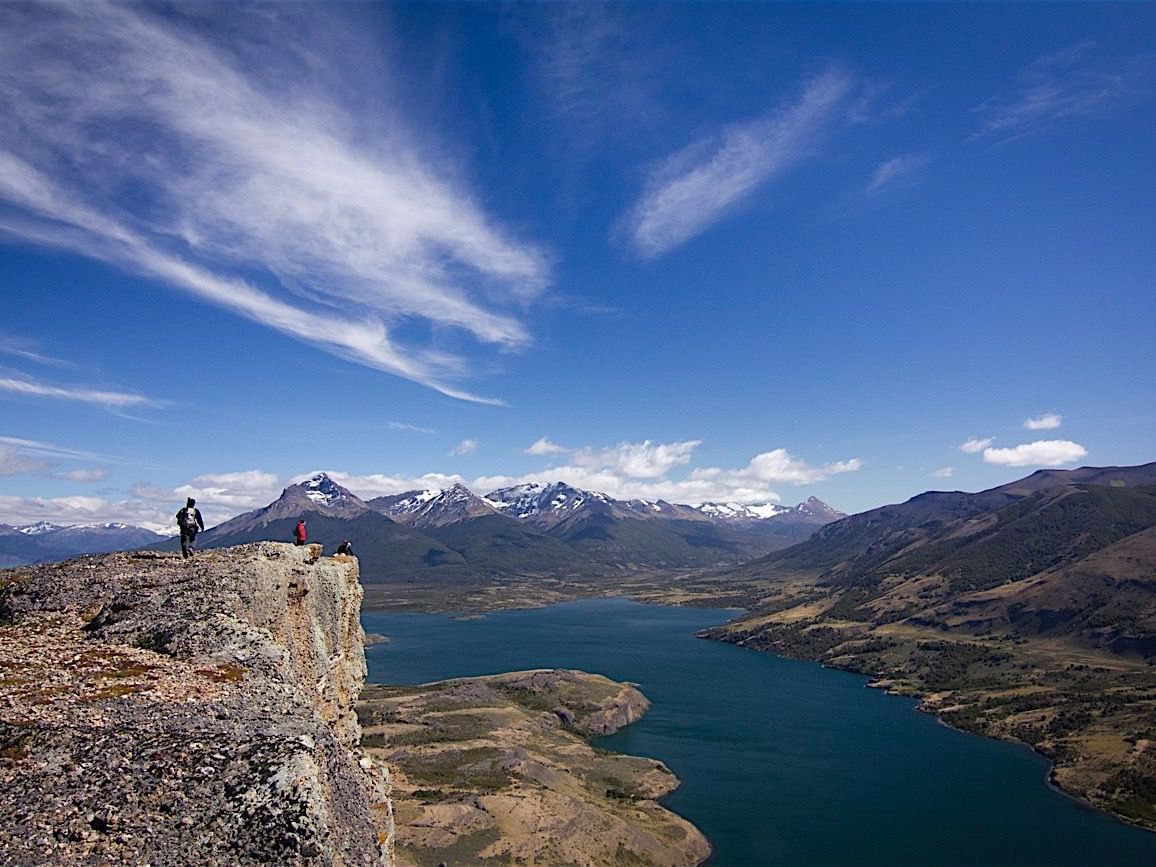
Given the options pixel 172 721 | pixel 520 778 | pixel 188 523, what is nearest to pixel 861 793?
pixel 520 778

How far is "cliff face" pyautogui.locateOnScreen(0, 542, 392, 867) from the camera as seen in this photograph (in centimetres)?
1069

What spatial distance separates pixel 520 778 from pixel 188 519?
86.6 meters

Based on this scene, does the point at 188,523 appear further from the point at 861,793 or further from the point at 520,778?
the point at 861,793

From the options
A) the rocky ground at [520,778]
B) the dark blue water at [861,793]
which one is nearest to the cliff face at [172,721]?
the rocky ground at [520,778]

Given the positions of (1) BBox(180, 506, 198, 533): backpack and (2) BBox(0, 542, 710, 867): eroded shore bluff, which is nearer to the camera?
(2) BBox(0, 542, 710, 867): eroded shore bluff

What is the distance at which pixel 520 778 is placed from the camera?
98188 mm

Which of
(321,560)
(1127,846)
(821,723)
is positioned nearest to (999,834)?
(1127,846)

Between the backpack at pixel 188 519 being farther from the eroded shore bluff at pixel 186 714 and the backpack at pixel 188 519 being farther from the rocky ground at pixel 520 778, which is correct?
the rocky ground at pixel 520 778

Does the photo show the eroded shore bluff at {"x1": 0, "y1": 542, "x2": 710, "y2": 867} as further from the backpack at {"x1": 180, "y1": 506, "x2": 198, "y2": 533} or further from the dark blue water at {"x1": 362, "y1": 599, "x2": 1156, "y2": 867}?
the dark blue water at {"x1": 362, "y1": 599, "x2": 1156, "y2": 867}

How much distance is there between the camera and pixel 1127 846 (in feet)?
324

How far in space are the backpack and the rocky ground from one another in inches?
2280

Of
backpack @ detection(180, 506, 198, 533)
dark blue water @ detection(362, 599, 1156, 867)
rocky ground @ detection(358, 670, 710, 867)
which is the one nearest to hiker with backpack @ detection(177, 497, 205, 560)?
backpack @ detection(180, 506, 198, 533)

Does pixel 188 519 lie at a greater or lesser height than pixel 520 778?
greater

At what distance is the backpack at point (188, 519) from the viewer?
25.0 meters
